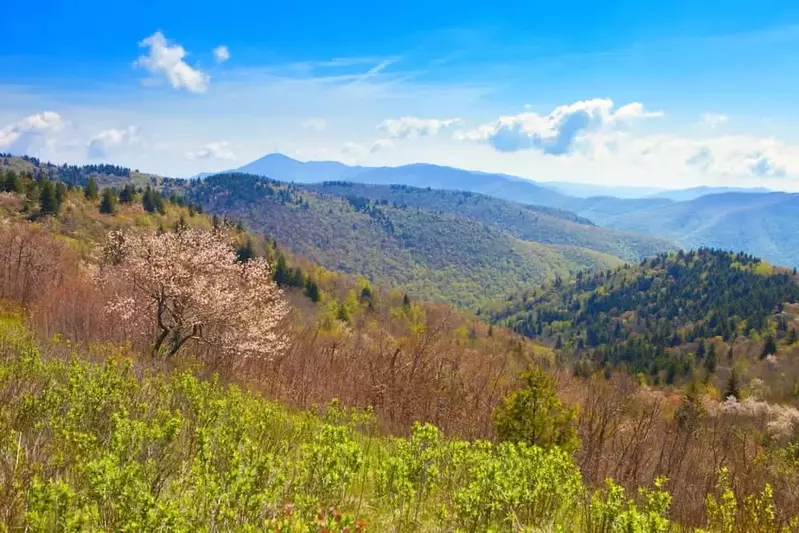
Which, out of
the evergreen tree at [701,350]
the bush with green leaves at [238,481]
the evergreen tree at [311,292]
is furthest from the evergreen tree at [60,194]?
the evergreen tree at [701,350]

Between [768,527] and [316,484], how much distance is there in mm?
5588

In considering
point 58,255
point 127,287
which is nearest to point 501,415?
point 127,287

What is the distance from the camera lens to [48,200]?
89250 mm

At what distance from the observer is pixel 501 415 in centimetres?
1405

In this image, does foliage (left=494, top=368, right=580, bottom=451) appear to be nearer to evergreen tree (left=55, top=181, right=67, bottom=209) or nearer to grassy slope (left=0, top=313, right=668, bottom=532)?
grassy slope (left=0, top=313, right=668, bottom=532)

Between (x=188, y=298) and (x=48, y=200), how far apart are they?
87928mm

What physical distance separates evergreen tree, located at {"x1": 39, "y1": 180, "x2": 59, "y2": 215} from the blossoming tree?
79.0m

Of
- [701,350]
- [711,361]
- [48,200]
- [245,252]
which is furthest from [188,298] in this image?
[701,350]

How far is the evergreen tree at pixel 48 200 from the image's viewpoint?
289 ft

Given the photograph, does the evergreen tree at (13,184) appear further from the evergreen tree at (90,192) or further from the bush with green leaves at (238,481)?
the bush with green leaves at (238,481)

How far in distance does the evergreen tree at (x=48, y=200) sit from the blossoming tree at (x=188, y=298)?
78954 millimetres

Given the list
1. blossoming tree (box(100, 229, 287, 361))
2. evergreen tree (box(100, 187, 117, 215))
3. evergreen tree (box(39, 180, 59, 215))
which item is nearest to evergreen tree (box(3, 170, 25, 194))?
evergreen tree (box(39, 180, 59, 215))

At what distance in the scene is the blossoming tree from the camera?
2003 centimetres

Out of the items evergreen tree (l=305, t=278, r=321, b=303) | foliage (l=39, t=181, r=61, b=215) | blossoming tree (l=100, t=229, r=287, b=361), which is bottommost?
evergreen tree (l=305, t=278, r=321, b=303)
